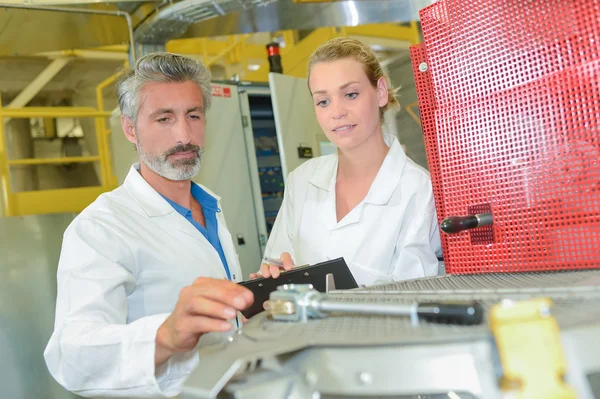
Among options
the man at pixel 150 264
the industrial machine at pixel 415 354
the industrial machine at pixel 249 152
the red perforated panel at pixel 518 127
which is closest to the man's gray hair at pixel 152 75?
the man at pixel 150 264

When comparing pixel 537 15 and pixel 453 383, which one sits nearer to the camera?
pixel 453 383

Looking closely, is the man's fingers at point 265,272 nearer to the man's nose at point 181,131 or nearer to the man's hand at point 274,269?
the man's hand at point 274,269

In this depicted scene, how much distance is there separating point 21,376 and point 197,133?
1360mm

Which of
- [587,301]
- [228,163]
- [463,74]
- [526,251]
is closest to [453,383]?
[587,301]

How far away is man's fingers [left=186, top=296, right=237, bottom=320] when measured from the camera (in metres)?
0.73

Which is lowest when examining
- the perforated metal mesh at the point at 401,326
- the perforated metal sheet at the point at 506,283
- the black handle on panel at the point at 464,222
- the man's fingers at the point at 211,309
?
the perforated metal sheet at the point at 506,283

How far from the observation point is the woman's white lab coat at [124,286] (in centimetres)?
91

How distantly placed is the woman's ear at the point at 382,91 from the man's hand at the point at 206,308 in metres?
1.03

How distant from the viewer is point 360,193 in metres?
1.61

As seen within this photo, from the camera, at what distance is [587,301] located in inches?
24.5

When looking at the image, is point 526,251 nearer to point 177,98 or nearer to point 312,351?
point 312,351

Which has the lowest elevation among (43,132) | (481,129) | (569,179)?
(569,179)

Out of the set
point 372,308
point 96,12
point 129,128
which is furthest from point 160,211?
point 96,12

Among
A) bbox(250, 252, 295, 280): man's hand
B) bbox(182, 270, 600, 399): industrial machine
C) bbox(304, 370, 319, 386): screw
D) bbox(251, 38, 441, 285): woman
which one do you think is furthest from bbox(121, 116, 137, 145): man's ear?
bbox(304, 370, 319, 386): screw
